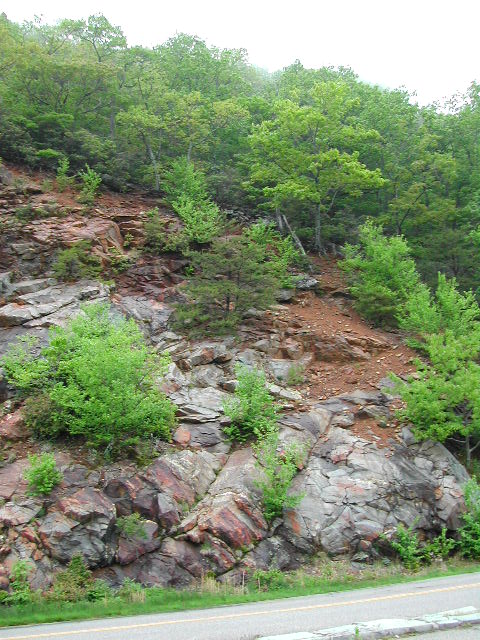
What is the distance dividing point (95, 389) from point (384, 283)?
13150mm

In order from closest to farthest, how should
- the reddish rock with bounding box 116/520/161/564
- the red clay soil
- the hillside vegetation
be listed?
the reddish rock with bounding box 116/520/161/564 → the hillside vegetation → the red clay soil

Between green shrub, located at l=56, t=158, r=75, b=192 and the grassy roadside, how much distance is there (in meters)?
19.3

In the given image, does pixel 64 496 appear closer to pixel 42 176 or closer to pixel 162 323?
pixel 162 323

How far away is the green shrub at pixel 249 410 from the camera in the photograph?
15.1m

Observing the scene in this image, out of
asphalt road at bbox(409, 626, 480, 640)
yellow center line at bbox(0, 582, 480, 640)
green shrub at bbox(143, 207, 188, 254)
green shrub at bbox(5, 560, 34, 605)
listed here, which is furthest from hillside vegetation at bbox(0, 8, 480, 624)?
asphalt road at bbox(409, 626, 480, 640)

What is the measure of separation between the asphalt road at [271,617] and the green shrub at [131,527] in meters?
2.69

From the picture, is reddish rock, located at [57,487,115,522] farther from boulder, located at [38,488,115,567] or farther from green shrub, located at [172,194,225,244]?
green shrub, located at [172,194,225,244]

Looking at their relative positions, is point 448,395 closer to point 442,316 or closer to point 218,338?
point 442,316

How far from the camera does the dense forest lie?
25.1 metres

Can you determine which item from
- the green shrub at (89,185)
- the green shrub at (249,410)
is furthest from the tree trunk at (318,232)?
the green shrub at (249,410)

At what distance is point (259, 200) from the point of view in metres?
29.3

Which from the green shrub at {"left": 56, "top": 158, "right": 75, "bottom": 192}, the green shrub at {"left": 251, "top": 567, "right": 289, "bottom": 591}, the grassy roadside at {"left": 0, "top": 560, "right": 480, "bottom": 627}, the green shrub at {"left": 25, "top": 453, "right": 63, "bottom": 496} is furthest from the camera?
the green shrub at {"left": 56, "top": 158, "right": 75, "bottom": 192}

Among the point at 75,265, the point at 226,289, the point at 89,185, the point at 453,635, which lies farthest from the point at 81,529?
the point at 89,185

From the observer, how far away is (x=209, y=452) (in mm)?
14586
